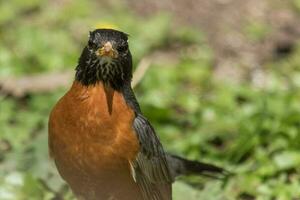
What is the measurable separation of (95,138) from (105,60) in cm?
52

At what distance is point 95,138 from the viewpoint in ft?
20.9

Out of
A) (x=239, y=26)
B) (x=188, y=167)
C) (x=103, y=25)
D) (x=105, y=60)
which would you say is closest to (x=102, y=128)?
(x=105, y=60)

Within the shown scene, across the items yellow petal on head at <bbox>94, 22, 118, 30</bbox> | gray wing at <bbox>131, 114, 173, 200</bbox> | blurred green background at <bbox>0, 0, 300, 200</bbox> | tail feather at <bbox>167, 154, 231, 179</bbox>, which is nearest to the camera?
gray wing at <bbox>131, 114, 173, 200</bbox>

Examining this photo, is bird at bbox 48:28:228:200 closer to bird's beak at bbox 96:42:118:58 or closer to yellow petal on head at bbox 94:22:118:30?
bird's beak at bbox 96:42:118:58

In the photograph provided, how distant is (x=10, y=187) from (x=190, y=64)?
11.0 feet

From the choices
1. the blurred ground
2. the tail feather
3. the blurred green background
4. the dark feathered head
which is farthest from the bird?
the blurred ground

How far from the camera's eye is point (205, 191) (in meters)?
Result: 7.59

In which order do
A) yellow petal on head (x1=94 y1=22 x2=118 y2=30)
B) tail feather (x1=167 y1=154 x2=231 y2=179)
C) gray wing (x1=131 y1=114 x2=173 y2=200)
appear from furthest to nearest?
yellow petal on head (x1=94 y1=22 x2=118 y2=30) < tail feather (x1=167 y1=154 x2=231 y2=179) < gray wing (x1=131 y1=114 x2=173 y2=200)

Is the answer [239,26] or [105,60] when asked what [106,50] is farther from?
[239,26]

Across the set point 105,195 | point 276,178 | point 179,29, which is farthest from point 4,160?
point 179,29

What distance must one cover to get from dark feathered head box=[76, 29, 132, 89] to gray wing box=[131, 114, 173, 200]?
0.34 meters

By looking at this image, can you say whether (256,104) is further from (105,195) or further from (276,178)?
(105,195)

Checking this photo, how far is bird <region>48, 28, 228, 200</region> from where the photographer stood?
637 cm

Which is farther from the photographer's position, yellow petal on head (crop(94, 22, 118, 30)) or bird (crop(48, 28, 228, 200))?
yellow petal on head (crop(94, 22, 118, 30))
